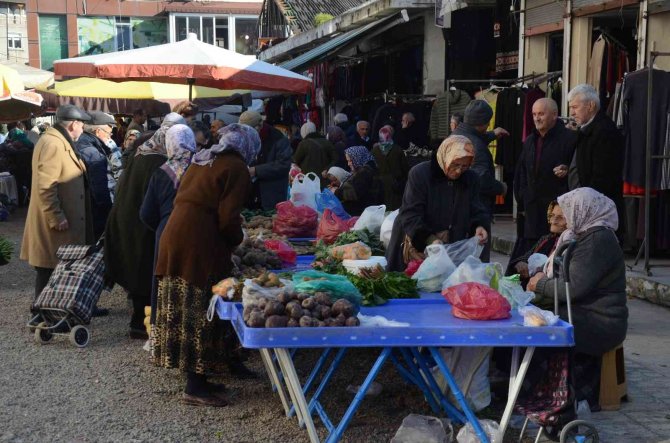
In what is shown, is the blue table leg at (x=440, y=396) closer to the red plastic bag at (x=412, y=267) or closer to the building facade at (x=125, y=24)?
the red plastic bag at (x=412, y=267)

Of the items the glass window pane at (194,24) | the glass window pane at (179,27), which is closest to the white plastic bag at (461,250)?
the glass window pane at (179,27)

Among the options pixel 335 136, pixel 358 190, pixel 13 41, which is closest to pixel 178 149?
pixel 358 190

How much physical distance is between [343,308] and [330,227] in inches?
127

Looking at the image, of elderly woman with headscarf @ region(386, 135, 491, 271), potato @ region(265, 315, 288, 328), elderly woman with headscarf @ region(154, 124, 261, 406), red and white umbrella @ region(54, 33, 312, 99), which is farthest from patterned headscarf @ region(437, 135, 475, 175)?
red and white umbrella @ region(54, 33, 312, 99)

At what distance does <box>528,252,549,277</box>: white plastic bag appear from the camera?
18.7 ft

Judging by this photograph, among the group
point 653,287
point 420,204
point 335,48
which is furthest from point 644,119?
point 335,48

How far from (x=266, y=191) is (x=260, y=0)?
48213 mm

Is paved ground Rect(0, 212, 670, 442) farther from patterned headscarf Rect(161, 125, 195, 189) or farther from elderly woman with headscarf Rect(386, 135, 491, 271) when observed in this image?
patterned headscarf Rect(161, 125, 195, 189)

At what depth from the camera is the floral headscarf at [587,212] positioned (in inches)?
203

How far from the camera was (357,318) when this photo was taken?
4500 millimetres

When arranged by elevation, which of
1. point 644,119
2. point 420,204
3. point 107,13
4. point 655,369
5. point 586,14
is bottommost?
point 655,369

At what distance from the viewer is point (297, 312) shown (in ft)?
14.4

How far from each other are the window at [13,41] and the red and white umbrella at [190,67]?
4735 cm

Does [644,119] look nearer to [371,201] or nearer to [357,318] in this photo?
[371,201]
